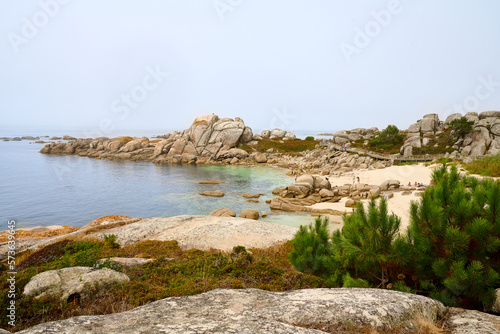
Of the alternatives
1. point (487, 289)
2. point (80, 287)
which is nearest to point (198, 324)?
point (80, 287)

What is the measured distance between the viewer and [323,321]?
3.88m

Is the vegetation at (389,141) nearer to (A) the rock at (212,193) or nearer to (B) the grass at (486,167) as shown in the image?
(B) the grass at (486,167)

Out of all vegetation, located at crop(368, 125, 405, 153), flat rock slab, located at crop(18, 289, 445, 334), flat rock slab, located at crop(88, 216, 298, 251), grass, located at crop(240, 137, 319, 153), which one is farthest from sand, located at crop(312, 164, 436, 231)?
grass, located at crop(240, 137, 319, 153)

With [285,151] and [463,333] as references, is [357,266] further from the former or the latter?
[285,151]

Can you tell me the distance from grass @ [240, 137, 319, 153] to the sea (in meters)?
21.3

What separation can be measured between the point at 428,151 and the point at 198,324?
Answer: 215 feet

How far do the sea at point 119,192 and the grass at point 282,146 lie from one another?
2133 centimetres

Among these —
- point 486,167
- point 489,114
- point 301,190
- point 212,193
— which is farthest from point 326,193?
point 489,114

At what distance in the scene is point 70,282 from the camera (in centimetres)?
633

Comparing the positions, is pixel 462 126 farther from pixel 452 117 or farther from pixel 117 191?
pixel 117 191

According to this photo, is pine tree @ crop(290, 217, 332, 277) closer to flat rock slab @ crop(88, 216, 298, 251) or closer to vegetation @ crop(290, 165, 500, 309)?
vegetation @ crop(290, 165, 500, 309)

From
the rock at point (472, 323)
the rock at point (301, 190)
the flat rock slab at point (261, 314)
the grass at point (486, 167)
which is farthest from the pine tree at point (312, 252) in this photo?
the grass at point (486, 167)

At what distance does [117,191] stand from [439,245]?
43621 millimetres

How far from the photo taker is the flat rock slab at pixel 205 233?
16.8 meters
